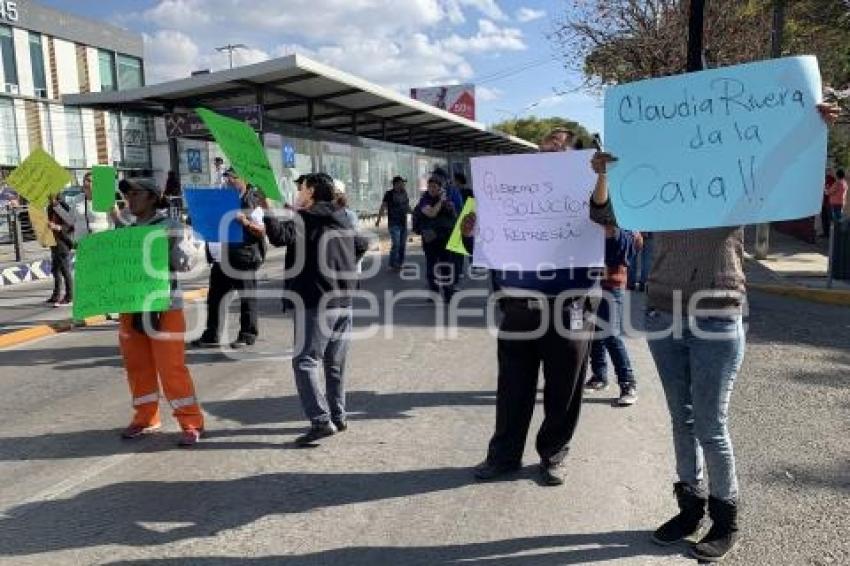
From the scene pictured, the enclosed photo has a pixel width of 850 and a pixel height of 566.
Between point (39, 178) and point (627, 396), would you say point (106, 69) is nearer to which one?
point (39, 178)

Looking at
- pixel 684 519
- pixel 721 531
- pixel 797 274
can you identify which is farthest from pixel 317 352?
pixel 797 274

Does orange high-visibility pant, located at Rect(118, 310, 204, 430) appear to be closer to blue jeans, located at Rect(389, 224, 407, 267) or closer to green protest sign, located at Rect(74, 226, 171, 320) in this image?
green protest sign, located at Rect(74, 226, 171, 320)

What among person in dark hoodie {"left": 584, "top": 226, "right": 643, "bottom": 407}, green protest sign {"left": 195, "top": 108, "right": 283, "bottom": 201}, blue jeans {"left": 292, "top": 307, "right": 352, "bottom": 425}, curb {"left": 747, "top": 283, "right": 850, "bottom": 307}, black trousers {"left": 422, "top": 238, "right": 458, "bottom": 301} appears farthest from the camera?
black trousers {"left": 422, "top": 238, "right": 458, "bottom": 301}

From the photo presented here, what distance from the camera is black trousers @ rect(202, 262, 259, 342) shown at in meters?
8.20

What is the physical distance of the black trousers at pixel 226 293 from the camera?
323 inches

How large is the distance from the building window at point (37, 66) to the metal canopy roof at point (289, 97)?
20389 millimetres

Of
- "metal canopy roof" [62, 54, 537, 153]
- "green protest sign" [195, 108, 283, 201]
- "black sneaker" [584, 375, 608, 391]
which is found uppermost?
"metal canopy roof" [62, 54, 537, 153]

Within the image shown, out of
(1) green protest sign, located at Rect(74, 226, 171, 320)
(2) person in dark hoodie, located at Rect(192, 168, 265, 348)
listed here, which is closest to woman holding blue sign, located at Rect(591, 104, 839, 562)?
(1) green protest sign, located at Rect(74, 226, 171, 320)

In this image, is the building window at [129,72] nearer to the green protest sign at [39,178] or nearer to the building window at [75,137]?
the building window at [75,137]

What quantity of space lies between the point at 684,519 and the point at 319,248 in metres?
2.76

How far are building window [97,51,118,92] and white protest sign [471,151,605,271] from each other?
4459 cm

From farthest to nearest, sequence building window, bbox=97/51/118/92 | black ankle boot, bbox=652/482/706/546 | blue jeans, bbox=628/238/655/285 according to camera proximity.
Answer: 1. building window, bbox=97/51/118/92
2. blue jeans, bbox=628/238/655/285
3. black ankle boot, bbox=652/482/706/546

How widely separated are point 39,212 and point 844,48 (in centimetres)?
1571

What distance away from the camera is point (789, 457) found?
4602 mm
